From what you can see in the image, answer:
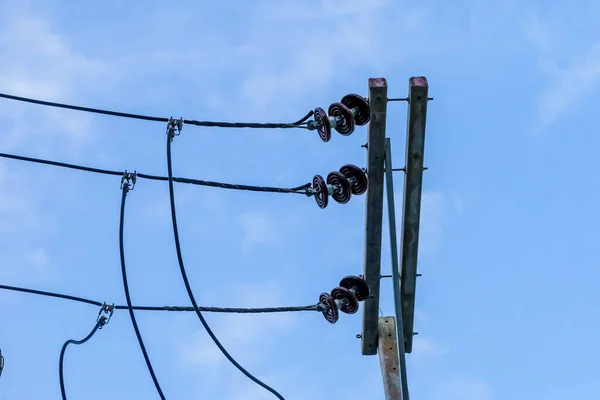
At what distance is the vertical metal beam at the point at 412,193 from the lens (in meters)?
8.57

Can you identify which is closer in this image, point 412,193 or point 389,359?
point 412,193

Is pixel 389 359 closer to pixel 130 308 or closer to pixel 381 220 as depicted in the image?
pixel 381 220

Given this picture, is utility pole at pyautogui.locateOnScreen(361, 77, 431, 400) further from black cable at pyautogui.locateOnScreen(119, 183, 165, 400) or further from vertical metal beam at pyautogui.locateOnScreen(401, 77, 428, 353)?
black cable at pyautogui.locateOnScreen(119, 183, 165, 400)

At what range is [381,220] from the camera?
896 centimetres

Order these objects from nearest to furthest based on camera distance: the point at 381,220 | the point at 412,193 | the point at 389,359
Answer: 1. the point at 412,193
2. the point at 381,220
3. the point at 389,359

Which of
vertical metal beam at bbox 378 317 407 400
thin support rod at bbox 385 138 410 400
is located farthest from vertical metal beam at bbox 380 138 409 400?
vertical metal beam at bbox 378 317 407 400

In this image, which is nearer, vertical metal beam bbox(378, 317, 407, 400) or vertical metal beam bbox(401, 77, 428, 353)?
vertical metal beam bbox(401, 77, 428, 353)

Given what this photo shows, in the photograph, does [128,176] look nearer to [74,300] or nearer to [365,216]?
[74,300]

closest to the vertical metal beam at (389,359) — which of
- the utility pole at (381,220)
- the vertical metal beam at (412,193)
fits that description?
the utility pole at (381,220)

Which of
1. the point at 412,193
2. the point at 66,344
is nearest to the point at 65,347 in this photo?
the point at 66,344

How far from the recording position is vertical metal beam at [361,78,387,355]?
8.61 metres

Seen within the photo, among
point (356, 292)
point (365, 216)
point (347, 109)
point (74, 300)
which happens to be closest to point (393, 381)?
point (356, 292)

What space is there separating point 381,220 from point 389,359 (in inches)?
48.9

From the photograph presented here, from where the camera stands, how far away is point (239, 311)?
30.5 feet
